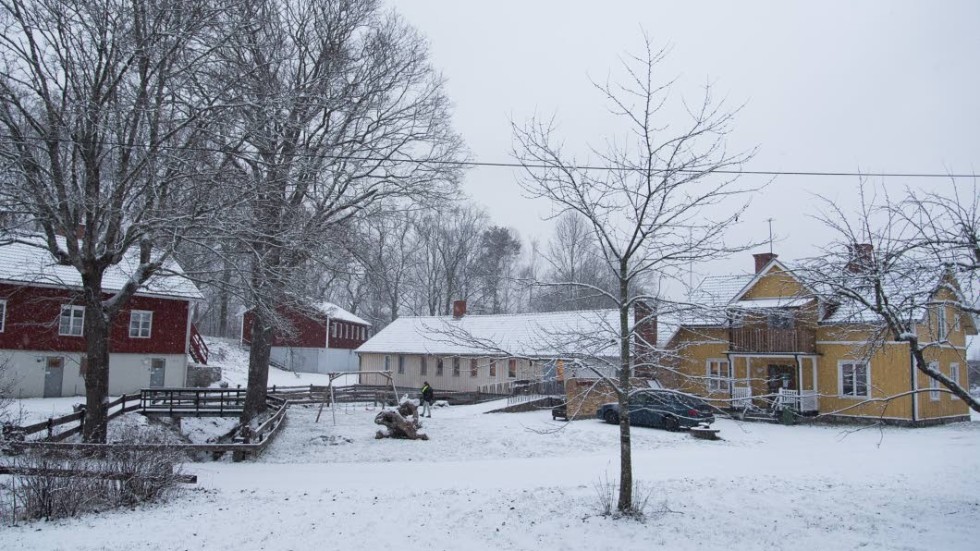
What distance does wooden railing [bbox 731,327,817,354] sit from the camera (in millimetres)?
29781

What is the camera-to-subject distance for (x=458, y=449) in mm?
20344

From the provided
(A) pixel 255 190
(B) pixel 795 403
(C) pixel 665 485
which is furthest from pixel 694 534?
(B) pixel 795 403

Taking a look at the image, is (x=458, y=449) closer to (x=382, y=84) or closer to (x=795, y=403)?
(x=382, y=84)

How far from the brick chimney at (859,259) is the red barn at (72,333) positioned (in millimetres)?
21713

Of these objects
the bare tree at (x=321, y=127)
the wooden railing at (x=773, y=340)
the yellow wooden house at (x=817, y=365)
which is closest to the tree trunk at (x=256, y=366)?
the bare tree at (x=321, y=127)

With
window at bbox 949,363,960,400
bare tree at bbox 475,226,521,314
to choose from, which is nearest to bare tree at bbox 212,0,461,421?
window at bbox 949,363,960,400

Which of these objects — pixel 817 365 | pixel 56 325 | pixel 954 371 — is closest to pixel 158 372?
pixel 56 325

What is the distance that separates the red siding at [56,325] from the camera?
27.7 metres

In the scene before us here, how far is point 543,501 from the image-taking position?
38.5 feet

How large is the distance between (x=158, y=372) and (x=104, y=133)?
796 inches

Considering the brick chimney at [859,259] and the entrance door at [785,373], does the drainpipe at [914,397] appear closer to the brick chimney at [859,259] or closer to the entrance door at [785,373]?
the entrance door at [785,373]

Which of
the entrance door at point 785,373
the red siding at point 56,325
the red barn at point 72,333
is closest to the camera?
the red barn at point 72,333

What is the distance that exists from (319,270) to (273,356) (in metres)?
37.8

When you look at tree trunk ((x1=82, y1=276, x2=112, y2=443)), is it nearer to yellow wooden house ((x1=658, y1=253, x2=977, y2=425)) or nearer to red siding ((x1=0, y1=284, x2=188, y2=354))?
red siding ((x1=0, y1=284, x2=188, y2=354))
